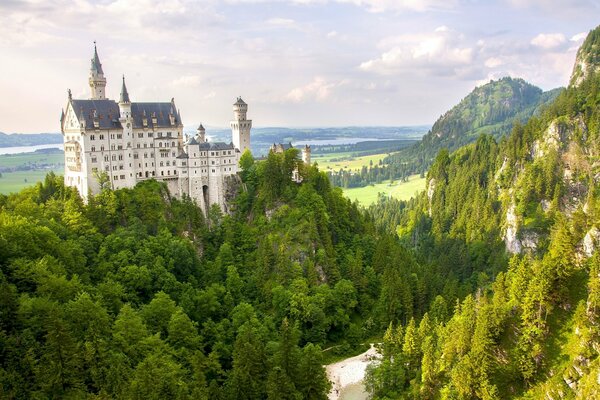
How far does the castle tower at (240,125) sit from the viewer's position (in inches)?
4422

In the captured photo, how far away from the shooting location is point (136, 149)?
3937 inches

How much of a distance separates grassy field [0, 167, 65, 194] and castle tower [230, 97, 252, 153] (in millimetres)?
39847

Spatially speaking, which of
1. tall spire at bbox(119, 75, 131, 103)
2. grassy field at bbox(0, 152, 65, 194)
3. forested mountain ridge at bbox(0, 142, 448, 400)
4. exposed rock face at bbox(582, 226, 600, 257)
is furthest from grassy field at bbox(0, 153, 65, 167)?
exposed rock face at bbox(582, 226, 600, 257)

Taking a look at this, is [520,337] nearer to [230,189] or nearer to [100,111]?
[230,189]

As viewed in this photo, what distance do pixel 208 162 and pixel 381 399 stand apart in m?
57.8

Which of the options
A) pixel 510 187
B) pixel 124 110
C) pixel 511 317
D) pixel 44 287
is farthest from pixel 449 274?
pixel 44 287

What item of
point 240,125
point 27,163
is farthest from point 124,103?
point 27,163

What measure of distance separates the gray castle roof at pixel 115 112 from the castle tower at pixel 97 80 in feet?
15.4

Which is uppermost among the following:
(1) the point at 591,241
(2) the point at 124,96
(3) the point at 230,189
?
(2) the point at 124,96

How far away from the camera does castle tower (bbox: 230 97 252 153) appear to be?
112 metres

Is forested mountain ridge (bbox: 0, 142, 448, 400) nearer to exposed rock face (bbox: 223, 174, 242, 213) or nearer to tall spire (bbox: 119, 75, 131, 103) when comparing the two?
exposed rock face (bbox: 223, 174, 242, 213)

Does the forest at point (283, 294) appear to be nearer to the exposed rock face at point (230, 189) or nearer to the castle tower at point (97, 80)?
the exposed rock face at point (230, 189)

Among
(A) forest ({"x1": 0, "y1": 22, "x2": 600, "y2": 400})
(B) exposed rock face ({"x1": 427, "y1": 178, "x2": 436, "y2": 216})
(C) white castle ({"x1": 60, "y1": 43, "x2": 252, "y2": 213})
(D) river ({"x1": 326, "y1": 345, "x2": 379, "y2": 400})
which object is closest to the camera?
(A) forest ({"x1": 0, "y1": 22, "x2": 600, "y2": 400})

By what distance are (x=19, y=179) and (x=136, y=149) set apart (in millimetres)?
42360
